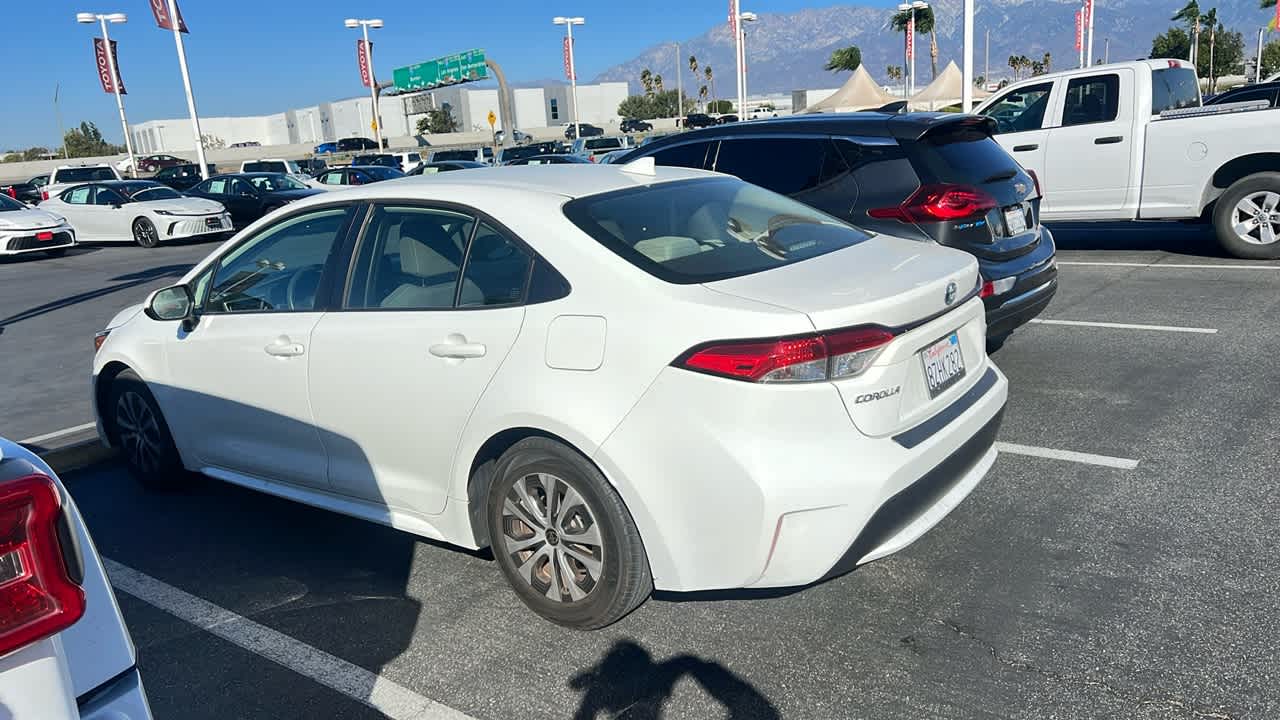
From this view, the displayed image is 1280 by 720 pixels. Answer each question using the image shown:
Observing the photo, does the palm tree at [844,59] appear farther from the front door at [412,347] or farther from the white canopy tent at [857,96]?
the front door at [412,347]

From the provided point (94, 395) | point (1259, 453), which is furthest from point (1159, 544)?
point (94, 395)

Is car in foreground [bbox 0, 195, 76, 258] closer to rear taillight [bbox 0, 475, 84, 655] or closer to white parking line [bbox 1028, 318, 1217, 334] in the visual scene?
white parking line [bbox 1028, 318, 1217, 334]

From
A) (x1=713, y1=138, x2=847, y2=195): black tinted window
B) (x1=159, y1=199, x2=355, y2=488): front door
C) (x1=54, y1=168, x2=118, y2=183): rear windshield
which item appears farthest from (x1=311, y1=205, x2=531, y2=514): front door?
(x1=54, y1=168, x2=118, y2=183): rear windshield

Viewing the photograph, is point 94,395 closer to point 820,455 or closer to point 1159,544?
point 820,455

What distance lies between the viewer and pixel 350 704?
3102 millimetres

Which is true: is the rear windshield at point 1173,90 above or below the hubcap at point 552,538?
above

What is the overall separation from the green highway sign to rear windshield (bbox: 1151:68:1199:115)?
1713 inches

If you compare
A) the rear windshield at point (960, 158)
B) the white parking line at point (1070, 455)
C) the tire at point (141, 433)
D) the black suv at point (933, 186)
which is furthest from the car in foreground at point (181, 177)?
the white parking line at point (1070, 455)

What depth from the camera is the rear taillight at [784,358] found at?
289 centimetres

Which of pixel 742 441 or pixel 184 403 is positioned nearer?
pixel 742 441

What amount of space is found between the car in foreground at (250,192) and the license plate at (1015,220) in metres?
17.9

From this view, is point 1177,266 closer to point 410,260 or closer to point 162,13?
point 410,260

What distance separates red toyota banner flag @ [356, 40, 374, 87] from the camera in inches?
1735

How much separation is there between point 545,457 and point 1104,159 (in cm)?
891
